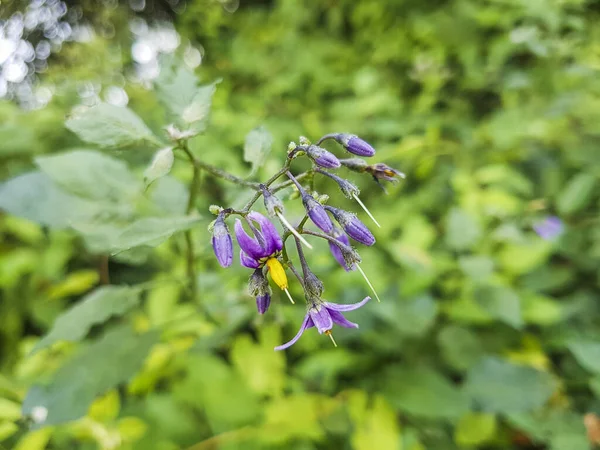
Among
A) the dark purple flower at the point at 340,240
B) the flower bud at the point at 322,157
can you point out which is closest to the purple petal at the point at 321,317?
the dark purple flower at the point at 340,240

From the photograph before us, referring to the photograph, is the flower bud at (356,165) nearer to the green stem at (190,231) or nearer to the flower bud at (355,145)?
the flower bud at (355,145)

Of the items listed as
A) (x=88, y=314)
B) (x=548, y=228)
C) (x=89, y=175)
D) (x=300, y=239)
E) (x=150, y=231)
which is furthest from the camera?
(x=548, y=228)

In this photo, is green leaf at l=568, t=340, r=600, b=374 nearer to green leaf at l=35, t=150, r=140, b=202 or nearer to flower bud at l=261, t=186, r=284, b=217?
flower bud at l=261, t=186, r=284, b=217

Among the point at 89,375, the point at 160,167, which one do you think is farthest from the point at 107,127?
the point at 89,375

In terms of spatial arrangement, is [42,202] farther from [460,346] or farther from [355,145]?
[460,346]

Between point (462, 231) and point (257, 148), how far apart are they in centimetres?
95

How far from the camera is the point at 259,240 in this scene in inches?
29.8

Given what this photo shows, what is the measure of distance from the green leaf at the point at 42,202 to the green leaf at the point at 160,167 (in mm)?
463

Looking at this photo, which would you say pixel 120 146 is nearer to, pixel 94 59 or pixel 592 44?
pixel 94 59

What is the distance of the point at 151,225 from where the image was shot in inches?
34.1

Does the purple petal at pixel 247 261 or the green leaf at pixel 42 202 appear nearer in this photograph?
the purple petal at pixel 247 261

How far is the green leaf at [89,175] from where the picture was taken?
1169 millimetres

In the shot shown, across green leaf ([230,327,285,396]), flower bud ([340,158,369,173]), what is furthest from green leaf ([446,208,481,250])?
flower bud ([340,158,369,173])

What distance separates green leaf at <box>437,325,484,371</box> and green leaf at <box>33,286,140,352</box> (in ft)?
3.43
